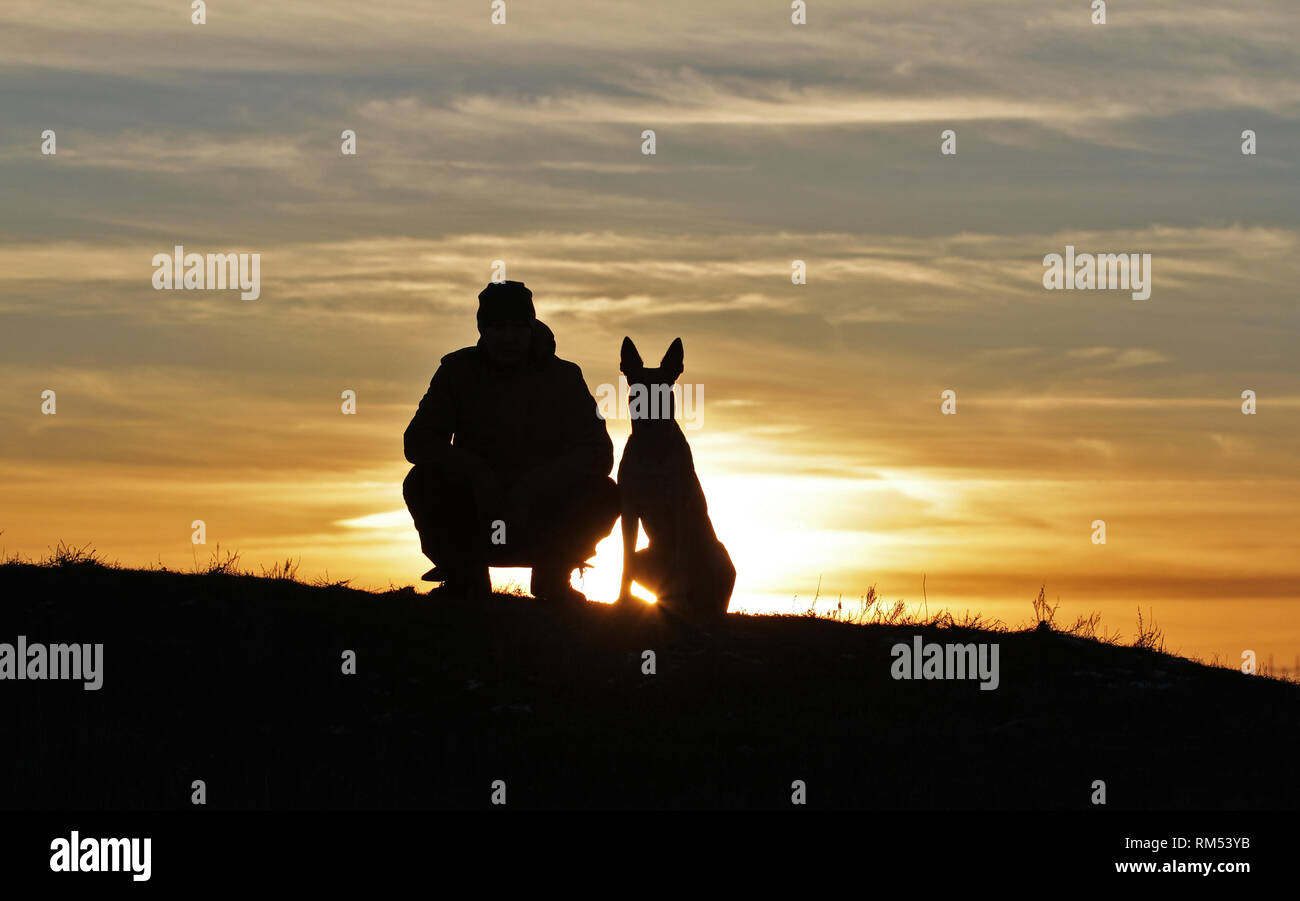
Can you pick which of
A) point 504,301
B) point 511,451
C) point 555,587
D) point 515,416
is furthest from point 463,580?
point 504,301

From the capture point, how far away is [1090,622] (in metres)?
18.5

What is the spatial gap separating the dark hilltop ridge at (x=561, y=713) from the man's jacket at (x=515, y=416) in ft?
4.91

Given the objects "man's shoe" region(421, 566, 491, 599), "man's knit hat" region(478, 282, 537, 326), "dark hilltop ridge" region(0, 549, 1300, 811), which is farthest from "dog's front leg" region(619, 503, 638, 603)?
"man's knit hat" region(478, 282, 537, 326)

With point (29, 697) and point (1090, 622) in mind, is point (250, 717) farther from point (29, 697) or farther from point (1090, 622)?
point (1090, 622)

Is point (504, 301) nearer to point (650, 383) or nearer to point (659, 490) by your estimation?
point (650, 383)

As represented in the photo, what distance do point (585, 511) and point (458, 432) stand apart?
4.95ft

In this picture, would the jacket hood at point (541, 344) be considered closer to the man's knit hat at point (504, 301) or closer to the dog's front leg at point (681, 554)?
the man's knit hat at point (504, 301)

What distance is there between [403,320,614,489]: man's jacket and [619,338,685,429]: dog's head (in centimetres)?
62

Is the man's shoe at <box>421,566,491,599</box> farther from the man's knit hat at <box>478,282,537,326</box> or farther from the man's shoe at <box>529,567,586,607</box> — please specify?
the man's knit hat at <box>478,282,537,326</box>

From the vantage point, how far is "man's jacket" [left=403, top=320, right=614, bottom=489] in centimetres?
1617

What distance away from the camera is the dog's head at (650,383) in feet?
51.7

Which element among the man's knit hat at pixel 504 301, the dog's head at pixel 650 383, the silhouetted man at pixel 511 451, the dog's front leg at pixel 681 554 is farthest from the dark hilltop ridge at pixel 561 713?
the man's knit hat at pixel 504 301
